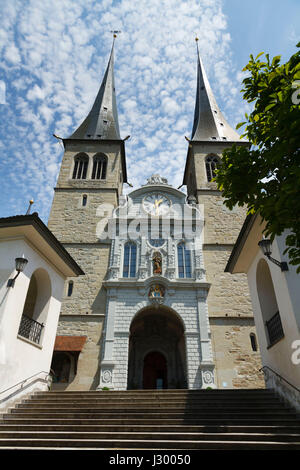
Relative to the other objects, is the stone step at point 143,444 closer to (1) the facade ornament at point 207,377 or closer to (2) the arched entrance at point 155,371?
(1) the facade ornament at point 207,377

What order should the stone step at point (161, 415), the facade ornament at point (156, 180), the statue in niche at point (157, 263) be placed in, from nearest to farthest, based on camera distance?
the stone step at point (161, 415), the statue in niche at point (157, 263), the facade ornament at point (156, 180)

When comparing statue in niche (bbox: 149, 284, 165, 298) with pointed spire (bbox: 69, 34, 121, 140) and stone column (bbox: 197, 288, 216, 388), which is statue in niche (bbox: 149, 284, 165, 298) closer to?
stone column (bbox: 197, 288, 216, 388)

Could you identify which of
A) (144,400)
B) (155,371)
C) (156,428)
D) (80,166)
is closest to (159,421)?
(156,428)

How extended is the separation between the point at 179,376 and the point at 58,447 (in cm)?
1277

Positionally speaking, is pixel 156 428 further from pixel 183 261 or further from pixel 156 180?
pixel 156 180

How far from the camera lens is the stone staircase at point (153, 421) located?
4.73 metres

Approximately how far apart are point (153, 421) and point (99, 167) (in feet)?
63.6

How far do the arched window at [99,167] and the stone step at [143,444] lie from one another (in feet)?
61.0

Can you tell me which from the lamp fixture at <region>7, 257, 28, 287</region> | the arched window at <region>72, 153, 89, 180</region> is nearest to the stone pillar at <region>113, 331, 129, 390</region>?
the lamp fixture at <region>7, 257, 28, 287</region>

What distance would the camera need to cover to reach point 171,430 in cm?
531

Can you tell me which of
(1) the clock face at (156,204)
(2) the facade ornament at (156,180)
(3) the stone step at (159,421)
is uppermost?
(2) the facade ornament at (156,180)

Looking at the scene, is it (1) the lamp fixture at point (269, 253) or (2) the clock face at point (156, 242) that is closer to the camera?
(1) the lamp fixture at point (269, 253)

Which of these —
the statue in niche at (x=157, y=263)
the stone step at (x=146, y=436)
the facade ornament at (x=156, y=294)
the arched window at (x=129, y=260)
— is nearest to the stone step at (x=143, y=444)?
the stone step at (x=146, y=436)
